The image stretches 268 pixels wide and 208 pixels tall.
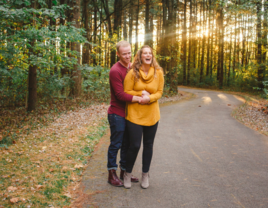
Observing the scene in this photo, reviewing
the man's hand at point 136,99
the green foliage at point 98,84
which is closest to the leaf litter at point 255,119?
the man's hand at point 136,99

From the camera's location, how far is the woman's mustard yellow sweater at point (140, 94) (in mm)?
3436

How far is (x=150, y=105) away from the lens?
3.54 metres

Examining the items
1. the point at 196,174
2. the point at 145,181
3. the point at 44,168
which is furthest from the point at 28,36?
the point at 196,174

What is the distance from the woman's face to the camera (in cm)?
341

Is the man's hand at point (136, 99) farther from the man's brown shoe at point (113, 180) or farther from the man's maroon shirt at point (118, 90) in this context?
the man's brown shoe at point (113, 180)

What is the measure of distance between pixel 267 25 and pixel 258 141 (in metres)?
13.8

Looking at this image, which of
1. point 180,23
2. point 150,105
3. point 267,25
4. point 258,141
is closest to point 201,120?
point 258,141

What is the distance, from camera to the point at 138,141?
3537 millimetres

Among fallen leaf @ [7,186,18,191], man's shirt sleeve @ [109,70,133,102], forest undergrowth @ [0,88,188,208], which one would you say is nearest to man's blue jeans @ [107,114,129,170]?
man's shirt sleeve @ [109,70,133,102]

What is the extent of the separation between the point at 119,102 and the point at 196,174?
218cm

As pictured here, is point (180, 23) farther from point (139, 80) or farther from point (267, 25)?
point (139, 80)

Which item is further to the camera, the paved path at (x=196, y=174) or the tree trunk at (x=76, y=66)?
the tree trunk at (x=76, y=66)

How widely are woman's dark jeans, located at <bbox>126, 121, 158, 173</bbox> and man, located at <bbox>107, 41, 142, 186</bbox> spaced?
0.20 meters

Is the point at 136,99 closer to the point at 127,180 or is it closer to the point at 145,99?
the point at 145,99
